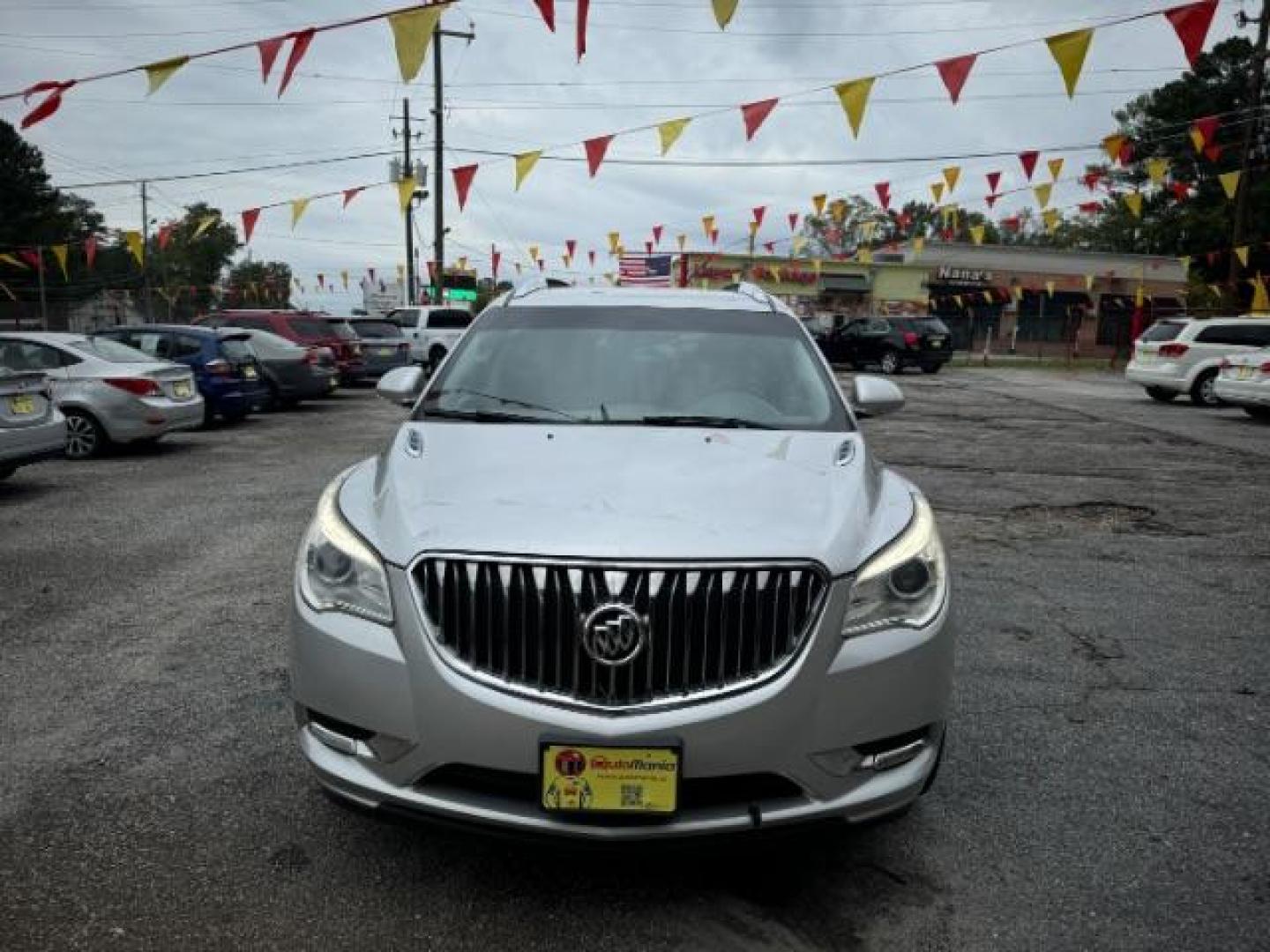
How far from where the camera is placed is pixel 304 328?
16656 mm

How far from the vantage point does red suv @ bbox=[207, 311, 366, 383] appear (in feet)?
53.3

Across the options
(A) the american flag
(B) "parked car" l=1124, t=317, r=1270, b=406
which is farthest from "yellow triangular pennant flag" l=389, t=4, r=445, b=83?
(A) the american flag

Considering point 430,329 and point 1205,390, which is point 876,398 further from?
point 430,329

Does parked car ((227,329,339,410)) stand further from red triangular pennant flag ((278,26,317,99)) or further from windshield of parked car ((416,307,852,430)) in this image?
windshield of parked car ((416,307,852,430))

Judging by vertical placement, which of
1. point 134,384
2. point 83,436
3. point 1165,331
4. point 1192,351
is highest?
point 1165,331

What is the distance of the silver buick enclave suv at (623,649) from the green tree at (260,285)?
6089 cm

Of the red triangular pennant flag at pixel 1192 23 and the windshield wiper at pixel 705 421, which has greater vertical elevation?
the red triangular pennant flag at pixel 1192 23

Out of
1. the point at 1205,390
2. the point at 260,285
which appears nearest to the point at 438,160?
the point at 1205,390

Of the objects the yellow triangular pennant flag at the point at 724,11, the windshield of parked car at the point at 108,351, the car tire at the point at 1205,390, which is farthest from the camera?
the car tire at the point at 1205,390

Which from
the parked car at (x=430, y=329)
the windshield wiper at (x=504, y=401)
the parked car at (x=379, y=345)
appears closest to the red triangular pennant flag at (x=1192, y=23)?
the windshield wiper at (x=504, y=401)

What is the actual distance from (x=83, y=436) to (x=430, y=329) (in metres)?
12.6

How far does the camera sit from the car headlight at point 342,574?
2.44 m

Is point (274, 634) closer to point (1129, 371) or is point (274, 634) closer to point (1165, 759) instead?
point (1165, 759)

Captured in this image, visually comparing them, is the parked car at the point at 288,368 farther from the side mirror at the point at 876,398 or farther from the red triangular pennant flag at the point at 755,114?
the side mirror at the point at 876,398
